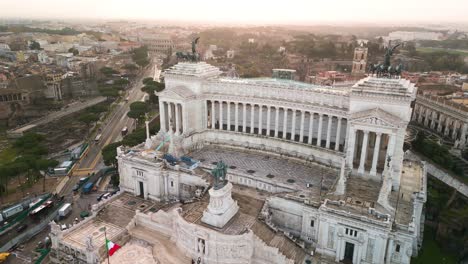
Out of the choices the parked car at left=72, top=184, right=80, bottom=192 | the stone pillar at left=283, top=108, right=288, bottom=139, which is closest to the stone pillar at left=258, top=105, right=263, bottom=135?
the stone pillar at left=283, top=108, right=288, bottom=139

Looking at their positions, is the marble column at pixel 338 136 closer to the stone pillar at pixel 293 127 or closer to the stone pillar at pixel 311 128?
the stone pillar at pixel 311 128

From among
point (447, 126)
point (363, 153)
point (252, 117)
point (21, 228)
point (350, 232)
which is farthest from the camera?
point (447, 126)

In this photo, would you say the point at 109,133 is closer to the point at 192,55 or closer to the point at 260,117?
the point at 192,55

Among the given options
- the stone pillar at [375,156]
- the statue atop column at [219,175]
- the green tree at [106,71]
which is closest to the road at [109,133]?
the green tree at [106,71]

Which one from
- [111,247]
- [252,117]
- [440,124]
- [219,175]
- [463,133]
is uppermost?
A: [252,117]

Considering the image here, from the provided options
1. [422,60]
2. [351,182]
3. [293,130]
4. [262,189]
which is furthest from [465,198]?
[422,60]

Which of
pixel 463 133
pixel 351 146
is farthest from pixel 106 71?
pixel 463 133

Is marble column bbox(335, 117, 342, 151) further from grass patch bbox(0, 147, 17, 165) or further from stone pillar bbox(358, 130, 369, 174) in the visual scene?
grass patch bbox(0, 147, 17, 165)
